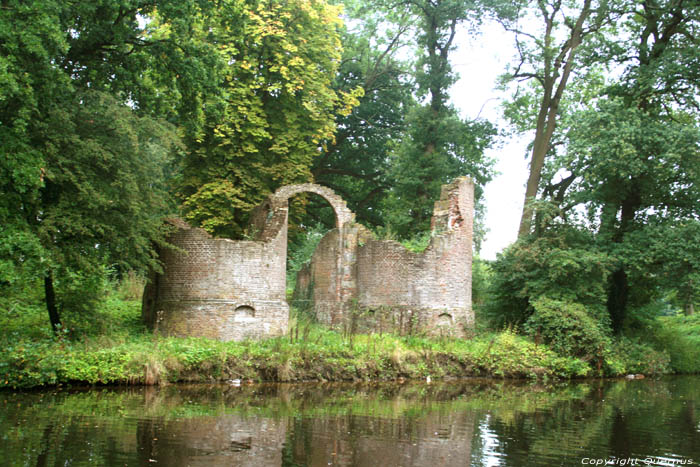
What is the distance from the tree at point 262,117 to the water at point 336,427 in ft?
31.8

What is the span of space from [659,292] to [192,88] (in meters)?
16.8

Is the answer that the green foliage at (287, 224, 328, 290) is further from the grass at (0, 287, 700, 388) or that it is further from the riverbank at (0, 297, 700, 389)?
the riverbank at (0, 297, 700, 389)

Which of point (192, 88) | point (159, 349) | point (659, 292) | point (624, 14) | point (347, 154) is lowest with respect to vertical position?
point (159, 349)

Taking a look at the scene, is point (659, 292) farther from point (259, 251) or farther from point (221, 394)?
point (221, 394)

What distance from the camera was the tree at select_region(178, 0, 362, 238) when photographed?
23.5m

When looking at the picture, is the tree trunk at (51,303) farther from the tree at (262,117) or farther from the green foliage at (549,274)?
the green foliage at (549,274)

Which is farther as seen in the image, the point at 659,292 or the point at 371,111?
the point at 371,111

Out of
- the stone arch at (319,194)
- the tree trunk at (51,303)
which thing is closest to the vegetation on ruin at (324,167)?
the tree trunk at (51,303)

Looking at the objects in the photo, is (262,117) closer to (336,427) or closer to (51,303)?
(51,303)

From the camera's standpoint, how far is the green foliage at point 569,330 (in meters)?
20.2

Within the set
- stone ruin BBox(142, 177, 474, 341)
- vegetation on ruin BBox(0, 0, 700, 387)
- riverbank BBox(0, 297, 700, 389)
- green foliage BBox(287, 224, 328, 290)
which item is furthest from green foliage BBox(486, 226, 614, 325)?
green foliage BBox(287, 224, 328, 290)

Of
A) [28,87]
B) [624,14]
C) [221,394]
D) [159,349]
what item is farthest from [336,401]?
[624,14]

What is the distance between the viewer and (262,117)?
24172 mm

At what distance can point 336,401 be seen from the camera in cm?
1339
